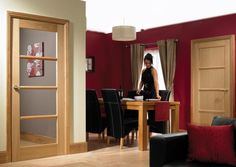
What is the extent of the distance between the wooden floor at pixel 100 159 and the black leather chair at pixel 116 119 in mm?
258

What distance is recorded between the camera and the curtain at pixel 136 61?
8.20 m

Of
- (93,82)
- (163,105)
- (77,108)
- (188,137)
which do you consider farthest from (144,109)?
(93,82)

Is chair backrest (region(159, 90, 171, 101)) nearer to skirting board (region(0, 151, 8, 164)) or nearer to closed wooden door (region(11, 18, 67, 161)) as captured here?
closed wooden door (region(11, 18, 67, 161))

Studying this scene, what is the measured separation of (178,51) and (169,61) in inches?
11.7

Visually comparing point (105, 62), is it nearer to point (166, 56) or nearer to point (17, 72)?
point (166, 56)

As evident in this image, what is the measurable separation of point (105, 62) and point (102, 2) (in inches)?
127

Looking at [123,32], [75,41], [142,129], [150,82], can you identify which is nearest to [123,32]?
[123,32]

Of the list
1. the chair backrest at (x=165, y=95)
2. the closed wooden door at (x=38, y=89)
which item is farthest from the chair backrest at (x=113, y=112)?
the chair backrest at (x=165, y=95)

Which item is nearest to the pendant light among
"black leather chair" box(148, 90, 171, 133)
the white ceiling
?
the white ceiling

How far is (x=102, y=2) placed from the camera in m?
5.81

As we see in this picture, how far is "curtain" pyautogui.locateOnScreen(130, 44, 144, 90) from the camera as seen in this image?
323 inches

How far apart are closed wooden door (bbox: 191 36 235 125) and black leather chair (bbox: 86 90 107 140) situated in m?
2.30

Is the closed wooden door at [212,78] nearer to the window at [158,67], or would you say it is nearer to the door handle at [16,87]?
the window at [158,67]

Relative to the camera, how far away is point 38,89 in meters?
4.53
